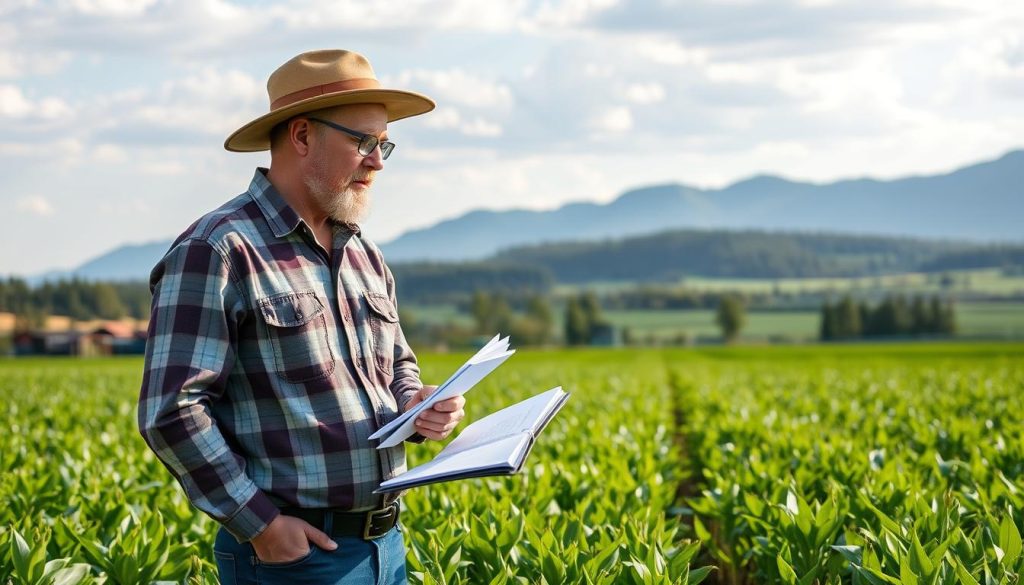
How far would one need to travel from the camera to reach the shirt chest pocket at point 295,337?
338 cm

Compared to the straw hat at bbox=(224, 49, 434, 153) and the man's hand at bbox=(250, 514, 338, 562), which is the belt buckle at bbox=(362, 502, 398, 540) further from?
the straw hat at bbox=(224, 49, 434, 153)

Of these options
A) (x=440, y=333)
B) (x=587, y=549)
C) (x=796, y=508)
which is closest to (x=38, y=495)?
(x=587, y=549)

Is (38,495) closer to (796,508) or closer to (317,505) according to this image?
(317,505)

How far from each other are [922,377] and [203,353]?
22319 millimetres

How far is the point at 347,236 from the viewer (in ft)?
Answer: 12.2

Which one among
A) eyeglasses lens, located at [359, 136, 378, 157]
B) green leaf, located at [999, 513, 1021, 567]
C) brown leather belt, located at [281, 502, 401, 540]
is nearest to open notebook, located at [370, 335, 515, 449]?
brown leather belt, located at [281, 502, 401, 540]

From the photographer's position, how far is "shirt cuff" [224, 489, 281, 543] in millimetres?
3246

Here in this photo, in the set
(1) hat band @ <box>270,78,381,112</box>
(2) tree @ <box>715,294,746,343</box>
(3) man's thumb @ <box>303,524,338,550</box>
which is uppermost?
(1) hat band @ <box>270,78,381,112</box>

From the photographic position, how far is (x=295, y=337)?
341cm

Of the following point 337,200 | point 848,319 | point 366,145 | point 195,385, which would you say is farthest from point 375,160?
point 848,319

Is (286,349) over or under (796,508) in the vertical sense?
over

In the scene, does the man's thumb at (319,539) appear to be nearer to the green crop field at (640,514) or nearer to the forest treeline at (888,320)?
the green crop field at (640,514)

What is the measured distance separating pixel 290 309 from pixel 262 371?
21 centimetres

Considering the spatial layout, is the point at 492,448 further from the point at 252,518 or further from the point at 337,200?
the point at 337,200
